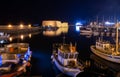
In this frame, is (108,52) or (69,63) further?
(108,52)

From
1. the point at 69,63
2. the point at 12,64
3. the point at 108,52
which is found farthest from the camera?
the point at 108,52

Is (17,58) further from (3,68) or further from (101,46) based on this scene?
(101,46)

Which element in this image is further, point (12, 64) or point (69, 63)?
point (12, 64)

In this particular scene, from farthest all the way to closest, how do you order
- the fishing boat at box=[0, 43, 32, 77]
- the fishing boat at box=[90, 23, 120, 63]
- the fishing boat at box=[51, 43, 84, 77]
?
1. the fishing boat at box=[90, 23, 120, 63]
2. the fishing boat at box=[51, 43, 84, 77]
3. the fishing boat at box=[0, 43, 32, 77]

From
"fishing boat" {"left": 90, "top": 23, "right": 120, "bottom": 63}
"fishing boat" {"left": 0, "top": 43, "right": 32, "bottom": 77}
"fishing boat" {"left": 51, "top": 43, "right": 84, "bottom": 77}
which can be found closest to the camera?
"fishing boat" {"left": 0, "top": 43, "right": 32, "bottom": 77}

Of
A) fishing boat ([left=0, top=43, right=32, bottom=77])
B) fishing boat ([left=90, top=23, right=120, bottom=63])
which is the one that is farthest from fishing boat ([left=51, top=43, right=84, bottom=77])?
fishing boat ([left=90, top=23, right=120, bottom=63])

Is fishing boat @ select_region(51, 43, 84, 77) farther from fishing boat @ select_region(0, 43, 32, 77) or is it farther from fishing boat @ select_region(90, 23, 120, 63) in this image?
fishing boat @ select_region(90, 23, 120, 63)

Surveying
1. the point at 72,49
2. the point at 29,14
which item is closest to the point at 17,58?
the point at 72,49

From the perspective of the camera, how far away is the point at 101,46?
46969 mm

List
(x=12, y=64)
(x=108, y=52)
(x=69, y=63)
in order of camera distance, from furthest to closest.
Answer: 1. (x=108, y=52)
2. (x=12, y=64)
3. (x=69, y=63)

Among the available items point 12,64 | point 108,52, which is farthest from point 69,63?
point 108,52

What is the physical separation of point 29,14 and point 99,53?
154 metres

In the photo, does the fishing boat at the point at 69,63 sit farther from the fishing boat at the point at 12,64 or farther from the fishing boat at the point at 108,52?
the fishing boat at the point at 108,52

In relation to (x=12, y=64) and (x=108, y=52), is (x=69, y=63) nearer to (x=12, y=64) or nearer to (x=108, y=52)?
(x=12, y=64)
